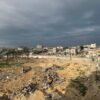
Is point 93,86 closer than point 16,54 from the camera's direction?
Yes

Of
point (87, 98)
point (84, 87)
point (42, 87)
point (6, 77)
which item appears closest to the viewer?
point (87, 98)

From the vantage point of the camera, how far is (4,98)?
27.5 metres

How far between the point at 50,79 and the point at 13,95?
9.58 meters

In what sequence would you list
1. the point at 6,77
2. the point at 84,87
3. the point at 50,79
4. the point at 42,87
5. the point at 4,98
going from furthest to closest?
the point at 6,77
the point at 50,79
the point at 42,87
the point at 84,87
the point at 4,98

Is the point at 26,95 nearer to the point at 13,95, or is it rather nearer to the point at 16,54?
the point at 13,95


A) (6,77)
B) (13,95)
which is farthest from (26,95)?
(6,77)

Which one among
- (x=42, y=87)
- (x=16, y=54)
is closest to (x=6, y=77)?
(x=42, y=87)

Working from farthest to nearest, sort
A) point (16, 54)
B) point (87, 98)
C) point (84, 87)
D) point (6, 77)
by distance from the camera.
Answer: point (16, 54), point (6, 77), point (84, 87), point (87, 98)

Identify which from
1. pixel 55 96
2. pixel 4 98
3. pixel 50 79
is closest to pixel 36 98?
pixel 55 96

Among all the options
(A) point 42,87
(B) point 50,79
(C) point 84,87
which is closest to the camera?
(C) point 84,87

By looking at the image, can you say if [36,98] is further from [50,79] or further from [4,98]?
[50,79]

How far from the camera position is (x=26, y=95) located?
2766 centimetres

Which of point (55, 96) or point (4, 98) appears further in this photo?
point (4, 98)

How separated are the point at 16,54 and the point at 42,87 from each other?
246 feet
